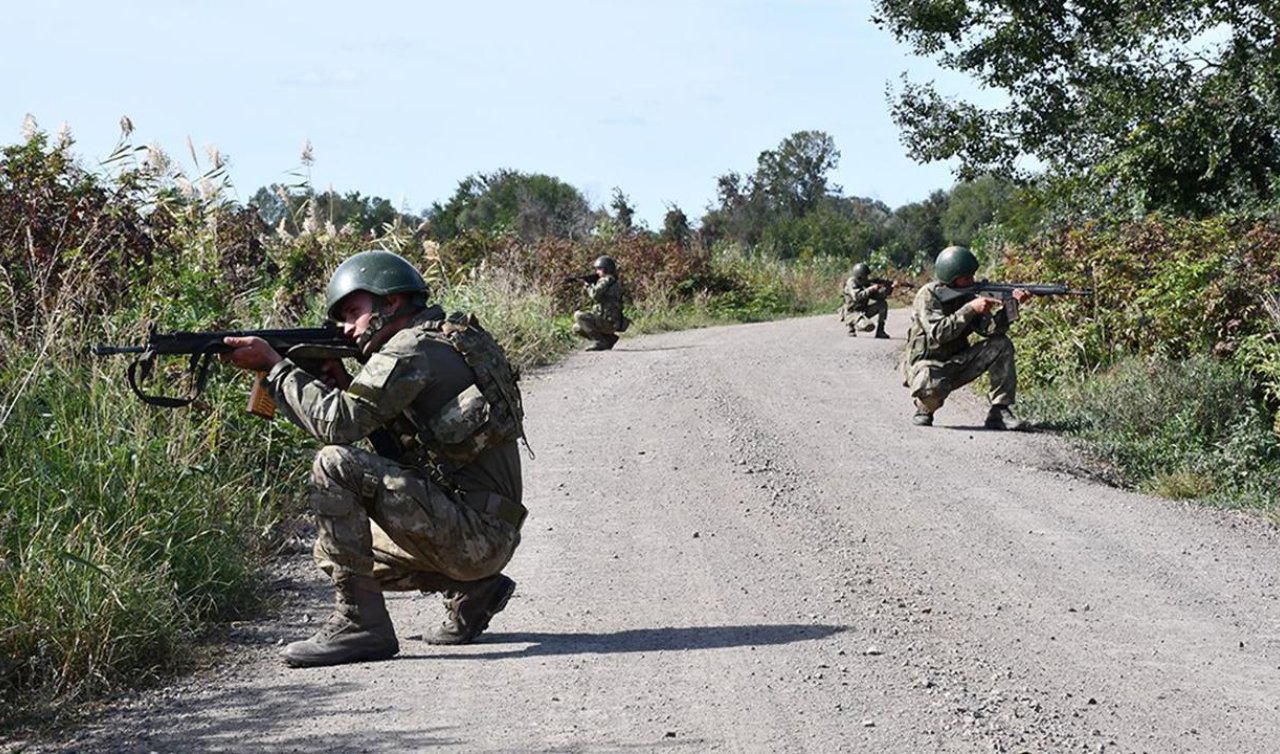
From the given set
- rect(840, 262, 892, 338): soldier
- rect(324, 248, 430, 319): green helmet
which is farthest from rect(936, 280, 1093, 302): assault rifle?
rect(840, 262, 892, 338): soldier

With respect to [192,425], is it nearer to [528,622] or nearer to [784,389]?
[528,622]

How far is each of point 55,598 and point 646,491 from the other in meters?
5.19

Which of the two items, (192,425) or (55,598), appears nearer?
(55,598)

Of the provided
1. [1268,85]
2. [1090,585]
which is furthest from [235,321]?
[1268,85]

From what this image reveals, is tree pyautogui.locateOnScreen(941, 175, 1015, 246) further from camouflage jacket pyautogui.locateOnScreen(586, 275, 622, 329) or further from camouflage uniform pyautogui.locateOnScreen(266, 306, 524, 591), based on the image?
camouflage uniform pyautogui.locateOnScreen(266, 306, 524, 591)

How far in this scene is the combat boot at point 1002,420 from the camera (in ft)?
48.0

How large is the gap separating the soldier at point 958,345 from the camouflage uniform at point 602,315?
7.89m

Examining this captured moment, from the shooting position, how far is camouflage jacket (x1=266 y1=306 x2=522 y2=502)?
21.9 ft

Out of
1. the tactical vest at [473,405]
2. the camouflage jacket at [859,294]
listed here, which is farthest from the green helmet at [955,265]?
the camouflage jacket at [859,294]

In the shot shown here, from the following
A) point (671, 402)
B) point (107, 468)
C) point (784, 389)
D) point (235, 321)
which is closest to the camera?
point (107, 468)

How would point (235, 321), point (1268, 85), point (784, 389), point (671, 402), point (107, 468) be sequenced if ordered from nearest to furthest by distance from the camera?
point (107, 468)
point (235, 321)
point (671, 402)
point (784, 389)
point (1268, 85)

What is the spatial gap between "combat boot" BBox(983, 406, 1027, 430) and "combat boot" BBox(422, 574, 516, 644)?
27.2 feet

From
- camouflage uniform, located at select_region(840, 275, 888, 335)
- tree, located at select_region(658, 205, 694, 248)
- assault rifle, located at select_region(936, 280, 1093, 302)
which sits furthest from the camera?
tree, located at select_region(658, 205, 694, 248)

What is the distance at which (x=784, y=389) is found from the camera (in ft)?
56.6
